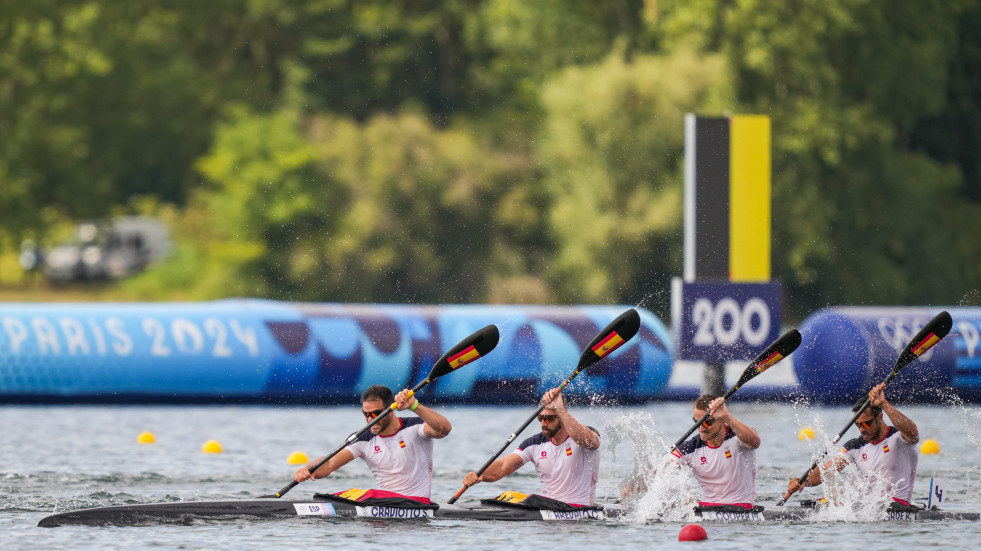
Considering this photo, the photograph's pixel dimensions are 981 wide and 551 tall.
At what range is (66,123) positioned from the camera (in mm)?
56344

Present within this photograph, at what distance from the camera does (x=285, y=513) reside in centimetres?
1502

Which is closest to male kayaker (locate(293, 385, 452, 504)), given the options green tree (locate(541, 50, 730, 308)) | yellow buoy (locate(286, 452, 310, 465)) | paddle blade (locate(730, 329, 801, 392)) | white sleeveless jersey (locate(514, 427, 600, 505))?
white sleeveless jersey (locate(514, 427, 600, 505))

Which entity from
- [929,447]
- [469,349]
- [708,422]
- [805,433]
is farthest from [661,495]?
[805,433]

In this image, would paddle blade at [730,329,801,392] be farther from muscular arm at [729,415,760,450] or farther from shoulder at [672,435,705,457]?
muscular arm at [729,415,760,450]

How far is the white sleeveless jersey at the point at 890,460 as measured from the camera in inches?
608

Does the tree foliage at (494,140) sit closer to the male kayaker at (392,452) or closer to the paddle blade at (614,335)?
the paddle blade at (614,335)

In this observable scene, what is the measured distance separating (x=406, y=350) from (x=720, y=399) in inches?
406

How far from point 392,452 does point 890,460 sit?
4.65 meters

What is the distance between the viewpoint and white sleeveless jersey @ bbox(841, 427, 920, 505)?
15.4 m

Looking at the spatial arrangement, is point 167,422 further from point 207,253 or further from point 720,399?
point 207,253

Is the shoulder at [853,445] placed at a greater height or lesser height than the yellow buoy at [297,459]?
greater

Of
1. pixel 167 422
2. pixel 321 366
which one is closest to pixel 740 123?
pixel 321 366


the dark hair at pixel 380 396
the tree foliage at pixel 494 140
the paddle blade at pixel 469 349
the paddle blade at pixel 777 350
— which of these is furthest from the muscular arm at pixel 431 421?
the tree foliage at pixel 494 140

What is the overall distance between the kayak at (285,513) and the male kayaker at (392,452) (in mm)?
218
